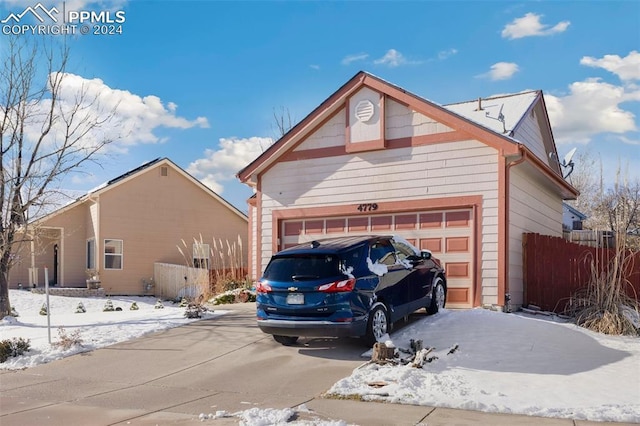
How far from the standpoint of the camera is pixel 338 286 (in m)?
8.87

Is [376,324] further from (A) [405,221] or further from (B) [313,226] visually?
(B) [313,226]

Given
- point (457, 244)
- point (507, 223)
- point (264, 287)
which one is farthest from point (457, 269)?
point (264, 287)

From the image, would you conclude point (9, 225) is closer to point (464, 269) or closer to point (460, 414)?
point (464, 269)

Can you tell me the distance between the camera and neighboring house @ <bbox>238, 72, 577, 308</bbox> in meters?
12.8

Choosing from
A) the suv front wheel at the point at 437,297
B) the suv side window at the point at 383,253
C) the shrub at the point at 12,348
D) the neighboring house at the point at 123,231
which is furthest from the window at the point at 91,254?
the suv side window at the point at 383,253

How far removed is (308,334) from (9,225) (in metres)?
9.65

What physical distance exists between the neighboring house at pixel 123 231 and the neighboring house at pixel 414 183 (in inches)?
405

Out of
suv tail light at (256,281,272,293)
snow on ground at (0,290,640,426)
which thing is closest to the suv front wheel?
snow on ground at (0,290,640,426)

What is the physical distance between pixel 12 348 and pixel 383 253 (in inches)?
267

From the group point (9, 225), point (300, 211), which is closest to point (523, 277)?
point (300, 211)

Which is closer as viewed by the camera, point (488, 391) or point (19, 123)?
point (488, 391)

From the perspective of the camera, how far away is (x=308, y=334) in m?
9.05

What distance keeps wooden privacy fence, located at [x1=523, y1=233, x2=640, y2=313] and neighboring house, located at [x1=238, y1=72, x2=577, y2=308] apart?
10.7 inches

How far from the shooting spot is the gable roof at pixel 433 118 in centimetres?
1276
